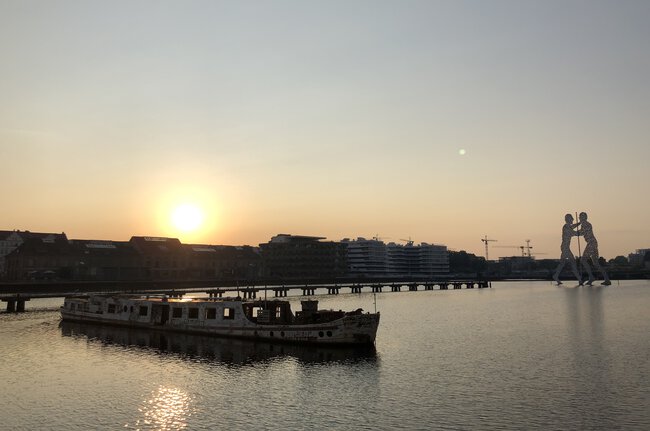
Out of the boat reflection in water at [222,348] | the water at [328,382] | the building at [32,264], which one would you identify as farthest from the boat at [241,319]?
the building at [32,264]

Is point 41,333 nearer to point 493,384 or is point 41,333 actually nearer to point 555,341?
point 493,384

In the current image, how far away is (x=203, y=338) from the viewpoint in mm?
72875

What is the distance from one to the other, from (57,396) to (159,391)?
25.4ft

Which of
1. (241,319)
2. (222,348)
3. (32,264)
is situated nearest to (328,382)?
(222,348)

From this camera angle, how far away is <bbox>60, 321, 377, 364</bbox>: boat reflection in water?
5812 cm

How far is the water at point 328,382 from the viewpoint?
35406 mm

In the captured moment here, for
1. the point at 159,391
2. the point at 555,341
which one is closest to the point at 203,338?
the point at 159,391

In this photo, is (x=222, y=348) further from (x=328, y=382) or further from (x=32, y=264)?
(x=32, y=264)

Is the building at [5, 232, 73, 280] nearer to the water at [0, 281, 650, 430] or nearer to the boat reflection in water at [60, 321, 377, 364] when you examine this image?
the boat reflection in water at [60, 321, 377, 364]

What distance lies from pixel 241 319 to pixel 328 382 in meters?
26.4

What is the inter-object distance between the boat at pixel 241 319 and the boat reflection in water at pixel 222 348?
0.87 meters

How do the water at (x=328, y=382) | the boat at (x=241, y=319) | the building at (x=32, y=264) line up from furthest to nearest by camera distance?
the building at (x=32, y=264), the boat at (x=241, y=319), the water at (x=328, y=382)

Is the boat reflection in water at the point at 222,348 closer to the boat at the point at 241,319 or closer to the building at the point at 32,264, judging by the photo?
the boat at the point at 241,319

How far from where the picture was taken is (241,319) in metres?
70.3
